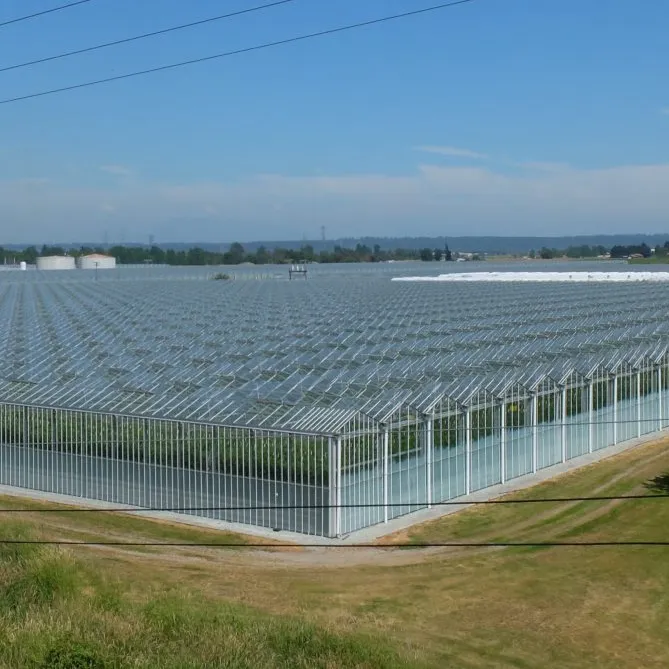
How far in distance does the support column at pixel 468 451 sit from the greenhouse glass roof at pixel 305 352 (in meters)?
0.65

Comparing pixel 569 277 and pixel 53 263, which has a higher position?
pixel 53 263

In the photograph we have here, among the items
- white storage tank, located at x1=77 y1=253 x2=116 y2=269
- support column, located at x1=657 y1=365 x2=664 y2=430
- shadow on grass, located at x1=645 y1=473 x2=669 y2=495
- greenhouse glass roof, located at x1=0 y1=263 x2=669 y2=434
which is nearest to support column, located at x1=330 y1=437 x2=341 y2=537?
greenhouse glass roof, located at x1=0 y1=263 x2=669 y2=434

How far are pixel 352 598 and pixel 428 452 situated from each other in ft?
24.3

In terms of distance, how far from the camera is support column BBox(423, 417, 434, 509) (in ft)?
88.6

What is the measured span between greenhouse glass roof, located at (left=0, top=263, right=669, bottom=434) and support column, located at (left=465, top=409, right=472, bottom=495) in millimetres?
649

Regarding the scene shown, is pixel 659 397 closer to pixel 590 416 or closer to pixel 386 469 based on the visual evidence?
pixel 590 416

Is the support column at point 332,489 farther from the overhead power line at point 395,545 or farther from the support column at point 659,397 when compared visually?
the support column at point 659,397

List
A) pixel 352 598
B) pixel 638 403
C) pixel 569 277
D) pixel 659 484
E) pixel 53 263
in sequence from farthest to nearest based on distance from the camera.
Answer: pixel 53 263 → pixel 569 277 → pixel 638 403 → pixel 659 484 → pixel 352 598

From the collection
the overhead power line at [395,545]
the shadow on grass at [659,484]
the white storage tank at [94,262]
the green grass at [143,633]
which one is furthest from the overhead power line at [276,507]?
the white storage tank at [94,262]

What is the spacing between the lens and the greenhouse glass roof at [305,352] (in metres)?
28.5

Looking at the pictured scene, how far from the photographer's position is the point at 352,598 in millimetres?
20359

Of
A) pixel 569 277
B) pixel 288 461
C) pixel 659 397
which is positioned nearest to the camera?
pixel 288 461

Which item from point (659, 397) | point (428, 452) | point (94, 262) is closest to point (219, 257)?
point (94, 262)

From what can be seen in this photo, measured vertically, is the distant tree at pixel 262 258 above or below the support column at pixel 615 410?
above
